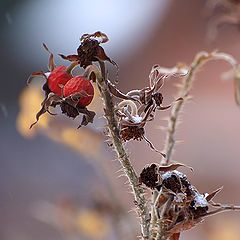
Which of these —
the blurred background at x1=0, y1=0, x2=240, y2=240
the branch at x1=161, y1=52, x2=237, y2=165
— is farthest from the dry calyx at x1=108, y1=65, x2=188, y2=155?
the blurred background at x1=0, y1=0, x2=240, y2=240

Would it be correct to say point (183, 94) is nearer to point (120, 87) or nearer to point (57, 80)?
point (57, 80)

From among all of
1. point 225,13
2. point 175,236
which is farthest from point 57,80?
point 225,13

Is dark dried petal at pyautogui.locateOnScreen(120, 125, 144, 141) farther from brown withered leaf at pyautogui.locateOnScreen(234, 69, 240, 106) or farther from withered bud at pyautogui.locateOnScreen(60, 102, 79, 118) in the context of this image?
brown withered leaf at pyautogui.locateOnScreen(234, 69, 240, 106)

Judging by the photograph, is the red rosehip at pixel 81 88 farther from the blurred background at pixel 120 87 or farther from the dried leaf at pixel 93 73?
the blurred background at pixel 120 87

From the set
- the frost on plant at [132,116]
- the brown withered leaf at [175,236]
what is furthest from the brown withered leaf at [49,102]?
the brown withered leaf at [175,236]

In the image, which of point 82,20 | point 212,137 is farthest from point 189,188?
point 82,20

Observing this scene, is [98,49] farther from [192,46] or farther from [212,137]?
[192,46]
